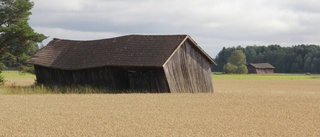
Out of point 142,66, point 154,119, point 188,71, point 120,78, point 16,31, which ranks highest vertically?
point 16,31

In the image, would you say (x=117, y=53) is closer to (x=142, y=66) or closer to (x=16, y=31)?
(x=142, y=66)

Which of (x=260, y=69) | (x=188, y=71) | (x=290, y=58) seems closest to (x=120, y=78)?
(x=188, y=71)

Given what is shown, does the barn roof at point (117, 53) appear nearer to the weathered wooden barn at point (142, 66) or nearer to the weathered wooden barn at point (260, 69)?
the weathered wooden barn at point (142, 66)

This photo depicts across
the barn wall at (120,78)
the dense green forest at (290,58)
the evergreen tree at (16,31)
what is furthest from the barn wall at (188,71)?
the dense green forest at (290,58)

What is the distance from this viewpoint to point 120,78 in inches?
1425

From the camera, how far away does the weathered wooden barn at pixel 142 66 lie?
113 feet

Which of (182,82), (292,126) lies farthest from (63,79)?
(292,126)

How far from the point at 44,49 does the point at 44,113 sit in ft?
83.4

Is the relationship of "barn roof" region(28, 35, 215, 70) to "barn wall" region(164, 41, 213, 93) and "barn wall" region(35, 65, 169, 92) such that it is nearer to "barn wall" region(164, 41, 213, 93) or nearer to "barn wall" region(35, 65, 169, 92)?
"barn wall" region(164, 41, 213, 93)

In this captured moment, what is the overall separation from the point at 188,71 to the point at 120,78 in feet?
16.7

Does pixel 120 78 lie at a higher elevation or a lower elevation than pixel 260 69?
higher

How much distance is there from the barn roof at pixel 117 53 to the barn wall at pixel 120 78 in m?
0.70

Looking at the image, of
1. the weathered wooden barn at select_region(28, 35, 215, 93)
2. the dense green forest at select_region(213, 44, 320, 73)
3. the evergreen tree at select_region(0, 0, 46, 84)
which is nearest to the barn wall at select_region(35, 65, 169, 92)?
the weathered wooden barn at select_region(28, 35, 215, 93)

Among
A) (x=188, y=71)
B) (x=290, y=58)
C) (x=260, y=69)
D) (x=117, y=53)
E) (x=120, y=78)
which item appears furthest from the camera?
(x=290, y=58)
